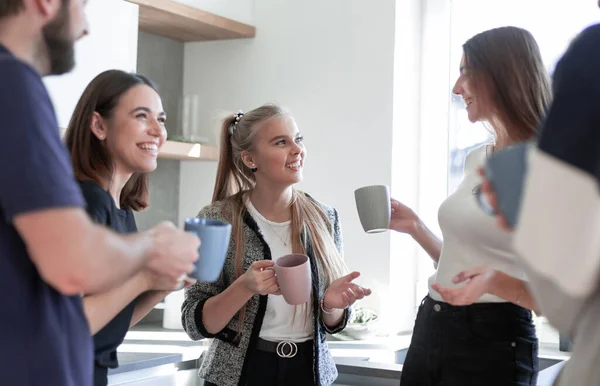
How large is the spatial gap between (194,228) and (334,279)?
905mm

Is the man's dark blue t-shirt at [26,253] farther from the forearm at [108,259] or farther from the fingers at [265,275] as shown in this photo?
the fingers at [265,275]

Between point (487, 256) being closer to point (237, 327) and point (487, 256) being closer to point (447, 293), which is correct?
point (447, 293)

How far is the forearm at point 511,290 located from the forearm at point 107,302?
68cm

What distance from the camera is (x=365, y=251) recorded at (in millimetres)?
3303

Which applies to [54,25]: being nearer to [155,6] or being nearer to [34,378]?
[34,378]

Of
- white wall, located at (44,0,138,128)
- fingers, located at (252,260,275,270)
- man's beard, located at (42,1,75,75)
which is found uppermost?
white wall, located at (44,0,138,128)

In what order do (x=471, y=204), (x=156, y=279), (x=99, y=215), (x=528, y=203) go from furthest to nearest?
(x=471, y=204) < (x=99, y=215) < (x=156, y=279) < (x=528, y=203)

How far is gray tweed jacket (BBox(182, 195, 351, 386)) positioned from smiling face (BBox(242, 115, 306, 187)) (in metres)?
0.14

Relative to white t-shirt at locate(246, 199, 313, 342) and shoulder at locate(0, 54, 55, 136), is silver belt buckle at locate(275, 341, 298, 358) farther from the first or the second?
shoulder at locate(0, 54, 55, 136)

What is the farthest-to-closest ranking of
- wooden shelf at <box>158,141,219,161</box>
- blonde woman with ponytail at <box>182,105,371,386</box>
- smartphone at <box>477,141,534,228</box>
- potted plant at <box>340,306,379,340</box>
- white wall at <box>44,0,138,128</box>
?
1. wooden shelf at <box>158,141,219,161</box>
2. potted plant at <box>340,306,379,340</box>
3. white wall at <box>44,0,138,128</box>
4. blonde woman with ponytail at <box>182,105,371,386</box>
5. smartphone at <box>477,141,534,228</box>

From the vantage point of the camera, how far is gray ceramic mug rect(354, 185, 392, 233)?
2.02 metres

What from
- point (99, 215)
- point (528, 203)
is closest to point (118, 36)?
point (99, 215)

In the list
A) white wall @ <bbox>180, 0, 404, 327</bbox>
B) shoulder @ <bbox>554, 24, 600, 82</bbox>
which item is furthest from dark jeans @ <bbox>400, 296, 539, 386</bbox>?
white wall @ <bbox>180, 0, 404, 327</bbox>

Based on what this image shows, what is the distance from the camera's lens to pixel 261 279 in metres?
1.85
